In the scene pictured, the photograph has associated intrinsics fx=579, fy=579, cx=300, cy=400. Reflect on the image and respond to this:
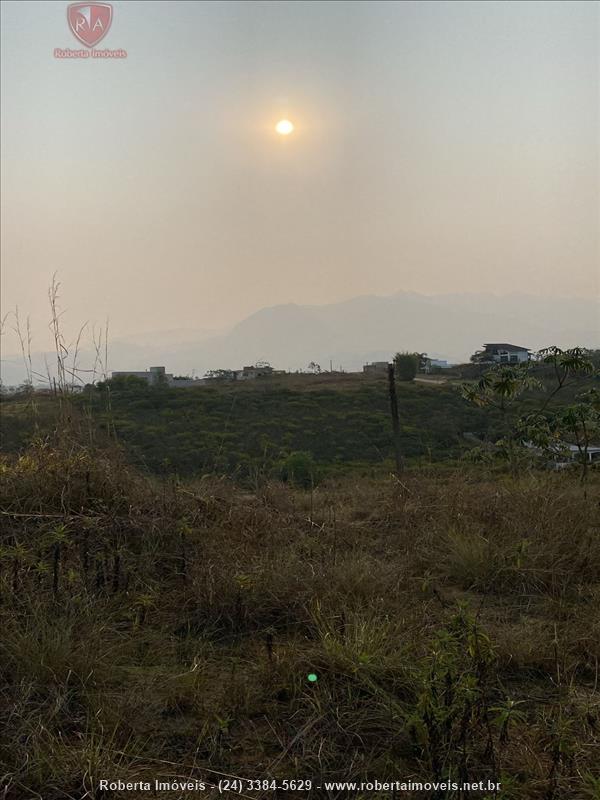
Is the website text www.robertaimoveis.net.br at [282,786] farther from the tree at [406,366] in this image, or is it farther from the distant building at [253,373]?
the distant building at [253,373]

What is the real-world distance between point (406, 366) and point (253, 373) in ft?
28.3

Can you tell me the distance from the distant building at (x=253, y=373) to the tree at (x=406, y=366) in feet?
22.1

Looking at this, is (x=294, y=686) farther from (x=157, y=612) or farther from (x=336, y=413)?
(x=336, y=413)

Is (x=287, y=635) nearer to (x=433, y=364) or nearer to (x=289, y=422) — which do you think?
(x=289, y=422)

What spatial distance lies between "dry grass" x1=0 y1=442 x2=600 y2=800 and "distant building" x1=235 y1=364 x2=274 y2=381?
22.0m

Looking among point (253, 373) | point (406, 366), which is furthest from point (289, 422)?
point (253, 373)

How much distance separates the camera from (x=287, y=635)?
2.75 m

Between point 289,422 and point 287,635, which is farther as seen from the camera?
point 289,422

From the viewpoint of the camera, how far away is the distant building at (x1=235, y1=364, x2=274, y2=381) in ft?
88.0

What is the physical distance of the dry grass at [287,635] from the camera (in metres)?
1.86

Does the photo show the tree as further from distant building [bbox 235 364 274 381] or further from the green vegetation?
distant building [bbox 235 364 274 381]

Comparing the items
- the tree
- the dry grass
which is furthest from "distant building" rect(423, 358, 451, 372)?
the dry grass

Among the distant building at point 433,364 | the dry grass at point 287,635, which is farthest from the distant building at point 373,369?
the dry grass at point 287,635

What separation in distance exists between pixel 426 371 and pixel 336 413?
23.4ft
